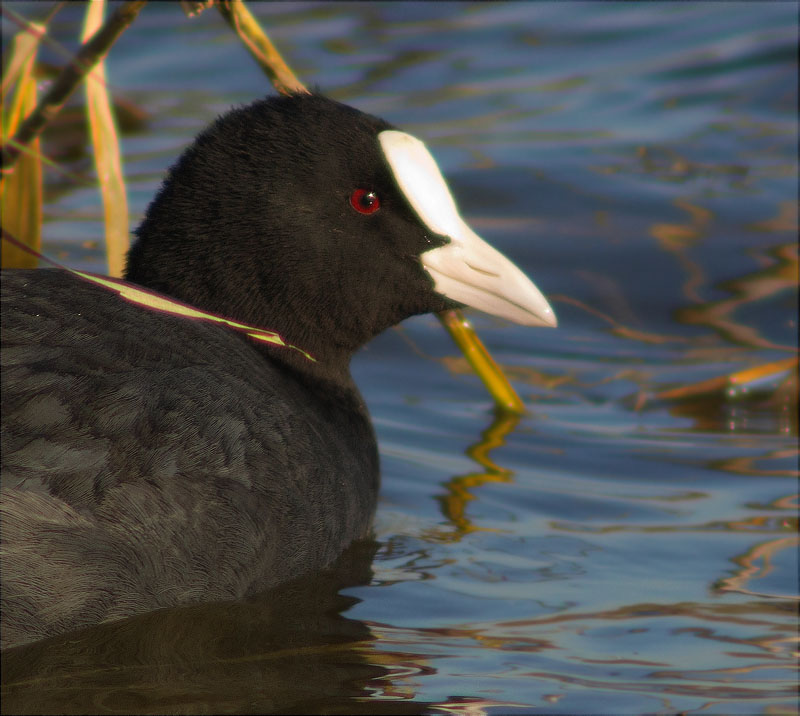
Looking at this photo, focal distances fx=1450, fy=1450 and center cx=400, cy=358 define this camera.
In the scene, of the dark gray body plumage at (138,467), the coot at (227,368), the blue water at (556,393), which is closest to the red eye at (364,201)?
the coot at (227,368)

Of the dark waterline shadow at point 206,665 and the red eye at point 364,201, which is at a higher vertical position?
the red eye at point 364,201

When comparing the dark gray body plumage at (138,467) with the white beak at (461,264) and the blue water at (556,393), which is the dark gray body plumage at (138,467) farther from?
the white beak at (461,264)

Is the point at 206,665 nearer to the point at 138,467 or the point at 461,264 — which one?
the point at 138,467

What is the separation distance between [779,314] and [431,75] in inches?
132

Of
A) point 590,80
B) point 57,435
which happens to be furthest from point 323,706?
point 590,80

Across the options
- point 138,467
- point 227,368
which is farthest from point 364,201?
point 138,467

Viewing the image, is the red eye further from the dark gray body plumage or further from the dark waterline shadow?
the dark waterline shadow

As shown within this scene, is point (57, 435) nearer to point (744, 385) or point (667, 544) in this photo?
point (667, 544)

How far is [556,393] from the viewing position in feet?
15.8

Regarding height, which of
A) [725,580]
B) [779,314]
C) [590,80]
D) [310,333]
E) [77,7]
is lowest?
[725,580]

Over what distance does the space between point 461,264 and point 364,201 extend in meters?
0.29

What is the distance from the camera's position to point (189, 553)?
2896 millimetres

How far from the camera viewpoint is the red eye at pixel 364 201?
11.6ft

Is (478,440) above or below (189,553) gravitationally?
above
